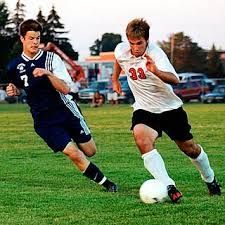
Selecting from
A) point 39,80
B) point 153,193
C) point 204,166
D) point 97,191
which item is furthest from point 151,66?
point 97,191

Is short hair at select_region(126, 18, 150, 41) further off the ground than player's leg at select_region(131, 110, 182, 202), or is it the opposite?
short hair at select_region(126, 18, 150, 41)

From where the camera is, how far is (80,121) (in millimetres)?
10672

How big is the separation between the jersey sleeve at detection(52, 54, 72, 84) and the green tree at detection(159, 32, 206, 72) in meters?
96.1

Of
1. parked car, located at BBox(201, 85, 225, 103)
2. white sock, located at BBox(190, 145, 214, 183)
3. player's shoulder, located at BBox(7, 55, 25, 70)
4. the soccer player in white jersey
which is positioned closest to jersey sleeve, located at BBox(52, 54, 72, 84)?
player's shoulder, located at BBox(7, 55, 25, 70)

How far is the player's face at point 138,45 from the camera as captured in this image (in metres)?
8.91

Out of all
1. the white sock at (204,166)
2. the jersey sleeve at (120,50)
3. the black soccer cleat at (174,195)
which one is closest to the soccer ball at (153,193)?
the black soccer cleat at (174,195)

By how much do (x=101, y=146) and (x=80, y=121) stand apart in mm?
7528

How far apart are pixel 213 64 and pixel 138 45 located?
9990 cm

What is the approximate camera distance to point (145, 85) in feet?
30.8

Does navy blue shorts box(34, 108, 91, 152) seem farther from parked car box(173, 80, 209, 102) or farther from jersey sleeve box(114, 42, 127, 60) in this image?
parked car box(173, 80, 209, 102)

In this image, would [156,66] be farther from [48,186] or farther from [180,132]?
[48,186]

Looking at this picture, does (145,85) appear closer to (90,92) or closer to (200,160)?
(200,160)

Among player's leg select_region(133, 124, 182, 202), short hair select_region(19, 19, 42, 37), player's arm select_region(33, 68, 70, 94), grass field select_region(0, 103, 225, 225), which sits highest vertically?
short hair select_region(19, 19, 42, 37)

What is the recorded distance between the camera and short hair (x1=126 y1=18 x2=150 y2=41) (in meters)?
8.86
